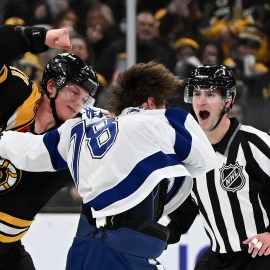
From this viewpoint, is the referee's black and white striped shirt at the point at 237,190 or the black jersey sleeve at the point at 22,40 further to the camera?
the referee's black and white striped shirt at the point at 237,190

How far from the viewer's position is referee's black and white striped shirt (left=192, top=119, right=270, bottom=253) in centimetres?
357

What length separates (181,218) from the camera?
3818mm

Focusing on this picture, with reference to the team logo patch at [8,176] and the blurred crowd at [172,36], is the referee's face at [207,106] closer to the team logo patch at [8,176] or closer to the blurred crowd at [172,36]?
the team logo patch at [8,176]

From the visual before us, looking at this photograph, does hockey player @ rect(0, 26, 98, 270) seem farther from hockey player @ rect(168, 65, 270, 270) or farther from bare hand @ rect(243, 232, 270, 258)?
bare hand @ rect(243, 232, 270, 258)

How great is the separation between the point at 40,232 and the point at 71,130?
1574 millimetres

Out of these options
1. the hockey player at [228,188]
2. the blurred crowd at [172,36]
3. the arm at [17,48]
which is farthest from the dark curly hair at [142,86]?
the blurred crowd at [172,36]

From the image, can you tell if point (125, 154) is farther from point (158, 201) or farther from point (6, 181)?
point (6, 181)

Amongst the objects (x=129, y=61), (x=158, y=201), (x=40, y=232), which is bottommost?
(x=40, y=232)

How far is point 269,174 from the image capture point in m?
3.50

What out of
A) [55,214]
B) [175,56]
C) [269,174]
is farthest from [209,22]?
[269,174]

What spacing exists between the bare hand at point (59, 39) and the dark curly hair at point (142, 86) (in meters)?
0.31

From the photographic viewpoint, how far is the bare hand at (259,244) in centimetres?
338

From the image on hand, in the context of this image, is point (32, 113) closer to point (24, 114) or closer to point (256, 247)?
point (24, 114)

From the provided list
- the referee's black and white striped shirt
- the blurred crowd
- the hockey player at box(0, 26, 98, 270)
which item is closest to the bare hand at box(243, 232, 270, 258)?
the referee's black and white striped shirt
